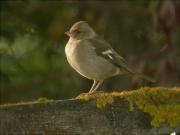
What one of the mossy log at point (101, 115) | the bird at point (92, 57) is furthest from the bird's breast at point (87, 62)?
the mossy log at point (101, 115)

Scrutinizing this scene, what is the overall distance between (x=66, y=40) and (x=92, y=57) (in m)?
6.74

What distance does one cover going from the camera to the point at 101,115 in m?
3.46

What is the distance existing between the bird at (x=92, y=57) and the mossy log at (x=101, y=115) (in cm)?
298

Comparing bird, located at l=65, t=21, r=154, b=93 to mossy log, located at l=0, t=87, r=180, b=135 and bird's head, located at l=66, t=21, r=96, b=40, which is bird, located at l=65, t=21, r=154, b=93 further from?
mossy log, located at l=0, t=87, r=180, b=135

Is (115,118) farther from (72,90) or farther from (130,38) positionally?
(72,90)

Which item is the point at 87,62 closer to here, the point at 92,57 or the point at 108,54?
the point at 92,57

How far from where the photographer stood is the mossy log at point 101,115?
128 inches

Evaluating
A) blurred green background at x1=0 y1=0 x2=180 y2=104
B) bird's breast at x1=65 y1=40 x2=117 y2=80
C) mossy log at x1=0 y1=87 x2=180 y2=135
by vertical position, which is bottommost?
mossy log at x1=0 y1=87 x2=180 y2=135

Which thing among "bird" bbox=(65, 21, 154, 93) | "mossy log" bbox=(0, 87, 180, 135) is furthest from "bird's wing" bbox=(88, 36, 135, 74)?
"mossy log" bbox=(0, 87, 180, 135)

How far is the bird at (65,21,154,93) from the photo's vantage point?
21.9ft

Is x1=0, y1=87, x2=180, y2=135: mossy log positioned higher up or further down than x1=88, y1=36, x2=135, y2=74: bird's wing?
further down

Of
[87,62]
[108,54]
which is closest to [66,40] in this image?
[108,54]

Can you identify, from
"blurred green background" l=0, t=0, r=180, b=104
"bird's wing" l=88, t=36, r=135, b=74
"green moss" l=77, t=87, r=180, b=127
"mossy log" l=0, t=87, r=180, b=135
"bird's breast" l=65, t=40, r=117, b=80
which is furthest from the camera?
"blurred green background" l=0, t=0, r=180, b=104

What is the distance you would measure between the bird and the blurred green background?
2.91 metres
